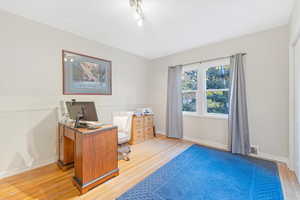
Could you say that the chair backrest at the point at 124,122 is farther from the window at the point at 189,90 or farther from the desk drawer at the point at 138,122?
the window at the point at 189,90

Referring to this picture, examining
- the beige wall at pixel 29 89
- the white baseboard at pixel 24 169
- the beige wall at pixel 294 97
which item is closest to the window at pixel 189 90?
the beige wall at pixel 294 97

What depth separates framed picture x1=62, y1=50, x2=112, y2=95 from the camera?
2.69 m

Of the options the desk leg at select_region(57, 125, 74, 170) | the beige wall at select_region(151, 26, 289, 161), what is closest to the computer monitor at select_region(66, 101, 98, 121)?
the desk leg at select_region(57, 125, 74, 170)

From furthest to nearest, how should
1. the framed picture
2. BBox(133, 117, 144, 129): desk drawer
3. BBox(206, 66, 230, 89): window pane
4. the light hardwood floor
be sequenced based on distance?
BBox(133, 117, 144, 129): desk drawer, BBox(206, 66, 230, 89): window pane, the framed picture, the light hardwood floor

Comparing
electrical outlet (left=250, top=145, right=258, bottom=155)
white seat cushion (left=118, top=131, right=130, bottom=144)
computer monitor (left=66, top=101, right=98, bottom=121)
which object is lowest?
electrical outlet (left=250, top=145, right=258, bottom=155)

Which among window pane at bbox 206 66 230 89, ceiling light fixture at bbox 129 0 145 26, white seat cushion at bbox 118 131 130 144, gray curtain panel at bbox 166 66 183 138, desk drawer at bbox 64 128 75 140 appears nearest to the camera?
ceiling light fixture at bbox 129 0 145 26

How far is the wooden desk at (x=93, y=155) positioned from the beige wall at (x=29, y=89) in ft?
2.09

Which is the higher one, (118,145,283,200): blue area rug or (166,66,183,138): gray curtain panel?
(166,66,183,138): gray curtain panel

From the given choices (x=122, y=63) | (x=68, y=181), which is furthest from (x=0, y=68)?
(x=122, y=63)

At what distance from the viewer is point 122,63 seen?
3.79 meters

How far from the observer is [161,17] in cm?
221

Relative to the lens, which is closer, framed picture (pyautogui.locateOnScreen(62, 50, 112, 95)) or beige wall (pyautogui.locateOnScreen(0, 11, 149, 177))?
beige wall (pyautogui.locateOnScreen(0, 11, 149, 177))

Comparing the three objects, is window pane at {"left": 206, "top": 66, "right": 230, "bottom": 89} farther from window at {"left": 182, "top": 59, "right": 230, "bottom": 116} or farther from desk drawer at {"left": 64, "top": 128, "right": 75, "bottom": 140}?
desk drawer at {"left": 64, "top": 128, "right": 75, "bottom": 140}

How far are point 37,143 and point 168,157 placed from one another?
7.99 ft
